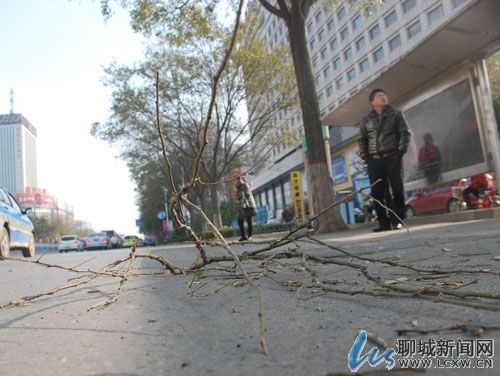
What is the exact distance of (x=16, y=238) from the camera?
10.4 m

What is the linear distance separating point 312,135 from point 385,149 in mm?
3322

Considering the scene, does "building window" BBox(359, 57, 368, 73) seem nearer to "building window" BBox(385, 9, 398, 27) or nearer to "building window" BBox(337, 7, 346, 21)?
"building window" BBox(385, 9, 398, 27)

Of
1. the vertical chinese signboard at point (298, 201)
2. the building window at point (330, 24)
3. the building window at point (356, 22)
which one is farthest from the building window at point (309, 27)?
the vertical chinese signboard at point (298, 201)

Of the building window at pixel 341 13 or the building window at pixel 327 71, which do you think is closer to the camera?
the building window at pixel 341 13

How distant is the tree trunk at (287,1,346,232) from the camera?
9.23 meters

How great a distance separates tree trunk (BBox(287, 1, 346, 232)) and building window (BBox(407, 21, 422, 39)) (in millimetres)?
32725

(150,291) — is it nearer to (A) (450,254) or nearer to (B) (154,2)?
(A) (450,254)

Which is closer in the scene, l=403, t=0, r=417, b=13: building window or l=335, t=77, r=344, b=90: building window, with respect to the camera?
l=403, t=0, r=417, b=13: building window

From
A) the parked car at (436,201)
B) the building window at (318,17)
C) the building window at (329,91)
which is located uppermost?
the building window at (318,17)

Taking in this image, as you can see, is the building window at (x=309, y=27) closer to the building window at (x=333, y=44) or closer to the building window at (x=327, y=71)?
the building window at (x=333, y=44)

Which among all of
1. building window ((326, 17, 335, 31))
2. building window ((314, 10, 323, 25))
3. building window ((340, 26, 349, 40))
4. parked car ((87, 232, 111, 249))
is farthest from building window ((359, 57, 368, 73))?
parked car ((87, 232, 111, 249))

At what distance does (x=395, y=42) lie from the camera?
132 feet

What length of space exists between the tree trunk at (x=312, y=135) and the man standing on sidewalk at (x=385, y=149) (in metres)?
2.62

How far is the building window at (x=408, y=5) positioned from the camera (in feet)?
125
